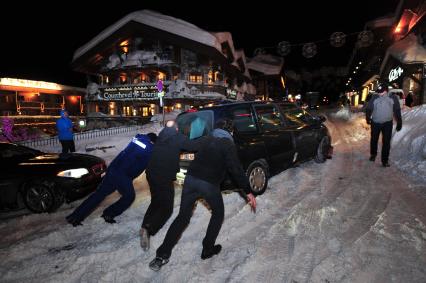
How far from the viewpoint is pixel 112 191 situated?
189 inches

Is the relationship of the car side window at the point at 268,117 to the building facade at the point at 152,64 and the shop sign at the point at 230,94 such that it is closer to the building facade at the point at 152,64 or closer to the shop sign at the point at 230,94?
the building facade at the point at 152,64

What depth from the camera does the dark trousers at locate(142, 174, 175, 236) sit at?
404 centimetres

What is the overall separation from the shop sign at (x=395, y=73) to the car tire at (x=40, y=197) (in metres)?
22.3

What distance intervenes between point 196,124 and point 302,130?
3796mm

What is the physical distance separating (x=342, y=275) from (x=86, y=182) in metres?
4.98

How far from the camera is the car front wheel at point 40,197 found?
5.71m

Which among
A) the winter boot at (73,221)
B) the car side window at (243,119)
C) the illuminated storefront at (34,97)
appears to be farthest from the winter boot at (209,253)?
the illuminated storefront at (34,97)

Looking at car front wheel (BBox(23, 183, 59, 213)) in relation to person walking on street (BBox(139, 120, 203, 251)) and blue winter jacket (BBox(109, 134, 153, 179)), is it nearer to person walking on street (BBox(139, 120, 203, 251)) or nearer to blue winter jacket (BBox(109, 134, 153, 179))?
blue winter jacket (BBox(109, 134, 153, 179))

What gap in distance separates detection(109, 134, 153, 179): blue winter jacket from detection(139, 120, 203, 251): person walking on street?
0.56m

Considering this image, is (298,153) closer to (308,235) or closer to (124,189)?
(308,235)

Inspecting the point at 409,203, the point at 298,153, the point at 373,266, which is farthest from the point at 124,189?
the point at 409,203

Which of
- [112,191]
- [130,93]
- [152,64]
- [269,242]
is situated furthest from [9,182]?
Answer: [130,93]

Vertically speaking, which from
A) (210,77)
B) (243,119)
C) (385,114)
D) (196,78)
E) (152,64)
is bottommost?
(243,119)

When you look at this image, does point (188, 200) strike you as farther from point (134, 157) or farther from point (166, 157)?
point (134, 157)
